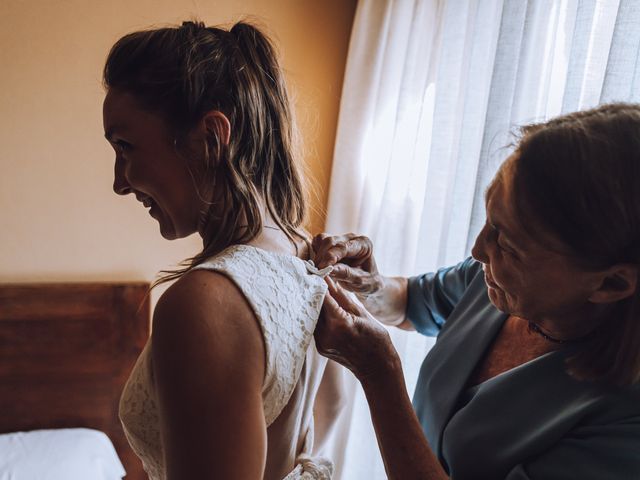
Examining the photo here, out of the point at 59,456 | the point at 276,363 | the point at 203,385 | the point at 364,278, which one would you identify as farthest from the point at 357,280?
the point at 59,456

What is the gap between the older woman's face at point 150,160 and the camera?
30.9 inches

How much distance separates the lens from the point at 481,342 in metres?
1.05

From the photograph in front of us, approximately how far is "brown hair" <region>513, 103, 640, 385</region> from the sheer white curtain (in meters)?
0.38

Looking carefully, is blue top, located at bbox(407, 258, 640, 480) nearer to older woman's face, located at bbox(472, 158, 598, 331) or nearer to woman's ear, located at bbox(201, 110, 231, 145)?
older woman's face, located at bbox(472, 158, 598, 331)

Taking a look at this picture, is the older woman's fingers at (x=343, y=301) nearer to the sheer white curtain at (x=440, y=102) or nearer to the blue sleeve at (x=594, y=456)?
the blue sleeve at (x=594, y=456)

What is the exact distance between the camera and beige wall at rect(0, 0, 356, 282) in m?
1.67

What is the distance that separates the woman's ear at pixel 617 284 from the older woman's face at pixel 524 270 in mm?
12

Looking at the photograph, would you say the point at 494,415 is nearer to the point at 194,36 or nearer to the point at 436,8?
the point at 194,36

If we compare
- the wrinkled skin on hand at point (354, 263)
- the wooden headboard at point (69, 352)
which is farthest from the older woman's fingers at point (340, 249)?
the wooden headboard at point (69, 352)

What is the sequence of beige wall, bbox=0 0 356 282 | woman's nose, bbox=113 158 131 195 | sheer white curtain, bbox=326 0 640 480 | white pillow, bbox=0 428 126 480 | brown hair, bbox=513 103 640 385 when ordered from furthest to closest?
beige wall, bbox=0 0 356 282 < white pillow, bbox=0 428 126 480 < sheer white curtain, bbox=326 0 640 480 < woman's nose, bbox=113 158 131 195 < brown hair, bbox=513 103 640 385

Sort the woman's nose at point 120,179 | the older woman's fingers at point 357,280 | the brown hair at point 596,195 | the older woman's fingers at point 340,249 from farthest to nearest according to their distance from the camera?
the older woman's fingers at point 357,280 < the older woman's fingers at point 340,249 < the woman's nose at point 120,179 < the brown hair at point 596,195

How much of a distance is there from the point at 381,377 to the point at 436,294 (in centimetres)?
45

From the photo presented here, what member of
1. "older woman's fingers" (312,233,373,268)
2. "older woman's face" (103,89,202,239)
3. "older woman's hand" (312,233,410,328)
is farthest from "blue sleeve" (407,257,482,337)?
"older woman's face" (103,89,202,239)

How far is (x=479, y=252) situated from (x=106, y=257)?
56.7 inches
